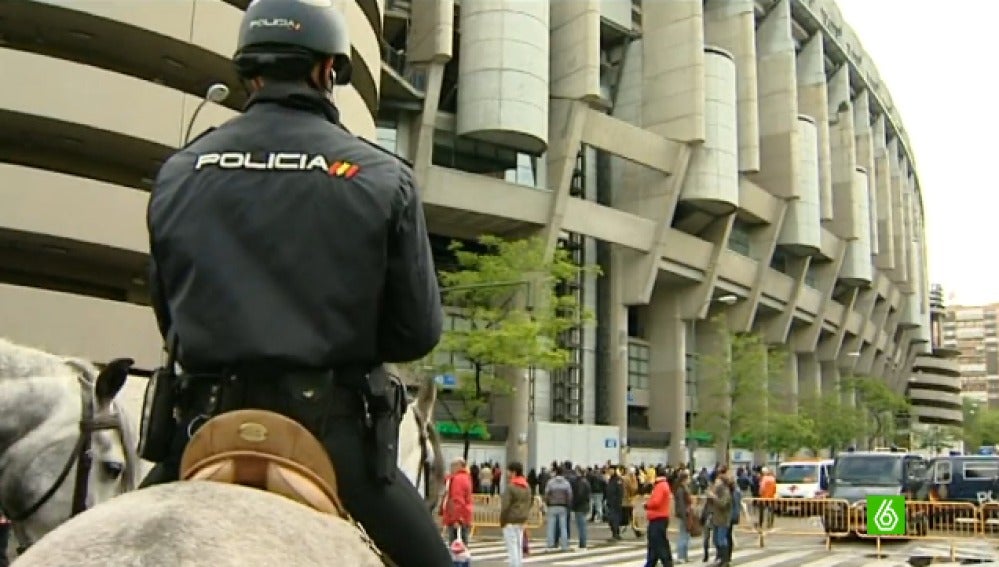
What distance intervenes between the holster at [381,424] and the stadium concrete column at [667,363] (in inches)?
2107

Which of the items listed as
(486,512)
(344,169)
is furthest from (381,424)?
(486,512)

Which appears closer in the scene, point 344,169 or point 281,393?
point 281,393

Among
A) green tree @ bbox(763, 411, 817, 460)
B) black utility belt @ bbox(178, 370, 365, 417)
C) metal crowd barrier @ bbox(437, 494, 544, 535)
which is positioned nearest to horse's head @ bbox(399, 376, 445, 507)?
black utility belt @ bbox(178, 370, 365, 417)

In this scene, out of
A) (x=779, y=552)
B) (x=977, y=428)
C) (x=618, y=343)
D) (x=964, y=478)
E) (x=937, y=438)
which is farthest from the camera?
(x=977, y=428)

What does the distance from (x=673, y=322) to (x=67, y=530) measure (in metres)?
55.7

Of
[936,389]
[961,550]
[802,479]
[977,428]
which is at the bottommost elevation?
[961,550]

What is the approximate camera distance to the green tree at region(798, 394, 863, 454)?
206 feet

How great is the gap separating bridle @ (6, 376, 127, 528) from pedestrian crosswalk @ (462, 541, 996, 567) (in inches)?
607

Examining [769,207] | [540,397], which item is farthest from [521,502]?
[769,207]

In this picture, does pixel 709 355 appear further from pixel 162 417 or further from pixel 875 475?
pixel 162 417

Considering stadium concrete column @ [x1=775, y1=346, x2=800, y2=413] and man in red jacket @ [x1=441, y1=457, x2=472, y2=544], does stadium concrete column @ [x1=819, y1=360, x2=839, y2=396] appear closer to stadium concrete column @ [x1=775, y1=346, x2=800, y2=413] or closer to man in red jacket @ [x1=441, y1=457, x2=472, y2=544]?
stadium concrete column @ [x1=775, y1=346, x2=800, y2=413]

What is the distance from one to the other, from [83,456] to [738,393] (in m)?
51.5

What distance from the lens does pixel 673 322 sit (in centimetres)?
5603

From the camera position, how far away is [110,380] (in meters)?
4.45
